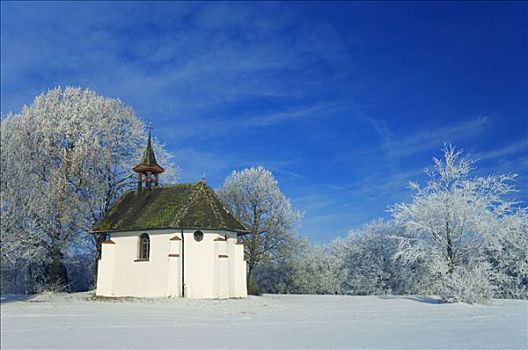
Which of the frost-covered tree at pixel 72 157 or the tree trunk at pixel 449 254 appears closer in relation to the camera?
the tree trunk at pixel 449 254

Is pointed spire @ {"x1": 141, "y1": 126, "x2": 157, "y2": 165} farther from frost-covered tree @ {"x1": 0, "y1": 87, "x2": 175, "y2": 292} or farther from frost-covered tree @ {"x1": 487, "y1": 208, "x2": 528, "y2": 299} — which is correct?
frost-covered tree @ {"x1": 487, "y1": 208, "x2": 528, "y2": 299}

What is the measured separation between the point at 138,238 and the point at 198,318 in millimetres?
13362

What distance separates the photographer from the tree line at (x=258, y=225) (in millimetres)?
21234

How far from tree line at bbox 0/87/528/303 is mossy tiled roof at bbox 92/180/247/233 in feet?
7.90

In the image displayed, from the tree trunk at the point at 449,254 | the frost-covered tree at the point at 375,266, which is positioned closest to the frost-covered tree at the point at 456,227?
the tree trunk at the point at 449,254

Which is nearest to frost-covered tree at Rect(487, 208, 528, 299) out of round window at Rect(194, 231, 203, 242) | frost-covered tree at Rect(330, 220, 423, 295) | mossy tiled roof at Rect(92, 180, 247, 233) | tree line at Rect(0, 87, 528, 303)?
tree line at Rect(0, 87, 528, 303)

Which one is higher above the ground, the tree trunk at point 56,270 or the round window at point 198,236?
the round window at point 198,236

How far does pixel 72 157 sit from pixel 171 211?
7671 millimetres

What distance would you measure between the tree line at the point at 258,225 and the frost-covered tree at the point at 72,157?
0.25ft

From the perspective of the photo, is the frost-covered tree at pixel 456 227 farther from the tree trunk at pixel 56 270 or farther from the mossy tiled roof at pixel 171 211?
the tree trunk at pixel 56 270

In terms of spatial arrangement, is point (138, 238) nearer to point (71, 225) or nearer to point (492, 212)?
point (71, 225)

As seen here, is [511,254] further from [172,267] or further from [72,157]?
[72,157]

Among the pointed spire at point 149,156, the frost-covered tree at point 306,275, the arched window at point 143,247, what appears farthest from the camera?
the frost-covered tree at point 306,275

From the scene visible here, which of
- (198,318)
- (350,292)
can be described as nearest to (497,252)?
(198,318)
